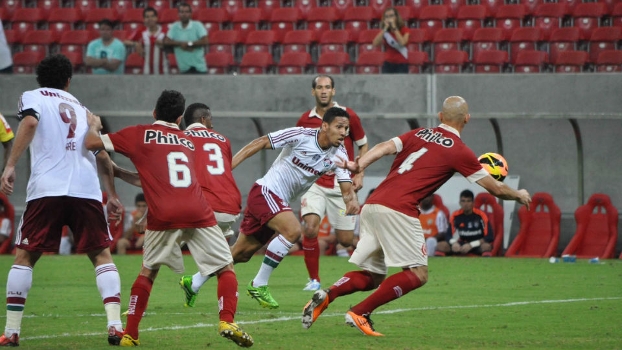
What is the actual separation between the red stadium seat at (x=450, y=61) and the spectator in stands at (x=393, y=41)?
1049 mm

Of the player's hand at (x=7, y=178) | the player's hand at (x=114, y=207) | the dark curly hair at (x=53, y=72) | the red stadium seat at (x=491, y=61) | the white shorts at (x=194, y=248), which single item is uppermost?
the dark curly hair at (x=53, y=72)

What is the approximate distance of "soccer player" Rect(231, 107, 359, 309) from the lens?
33.3ft

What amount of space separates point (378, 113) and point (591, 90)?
11.3 feet

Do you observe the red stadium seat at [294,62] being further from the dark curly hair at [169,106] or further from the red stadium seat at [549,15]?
the dark curly hair at [169,106]

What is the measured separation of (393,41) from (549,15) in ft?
11.5

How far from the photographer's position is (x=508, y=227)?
17.6m

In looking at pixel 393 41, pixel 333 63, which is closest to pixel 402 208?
pixel 393 41

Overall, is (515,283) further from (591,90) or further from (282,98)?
(282,98)

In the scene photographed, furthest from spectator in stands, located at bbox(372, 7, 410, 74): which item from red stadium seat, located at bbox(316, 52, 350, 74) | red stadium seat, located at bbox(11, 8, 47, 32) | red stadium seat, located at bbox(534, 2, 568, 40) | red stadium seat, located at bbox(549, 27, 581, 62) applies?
red stadium seat, located at bbox(11, 8, 47, 32)

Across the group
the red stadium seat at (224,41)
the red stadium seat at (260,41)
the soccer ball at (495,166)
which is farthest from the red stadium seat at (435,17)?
the soccer ball at (495,166)

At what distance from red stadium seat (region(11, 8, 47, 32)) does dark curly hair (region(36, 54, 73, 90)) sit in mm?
16106

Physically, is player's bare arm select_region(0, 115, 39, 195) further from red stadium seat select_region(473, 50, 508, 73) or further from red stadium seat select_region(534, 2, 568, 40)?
red stadium seat select_region(534, 2, 568, 40)

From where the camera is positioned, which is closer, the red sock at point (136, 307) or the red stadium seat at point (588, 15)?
the red sock at point (136, 307)

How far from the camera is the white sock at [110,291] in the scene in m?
7.74
